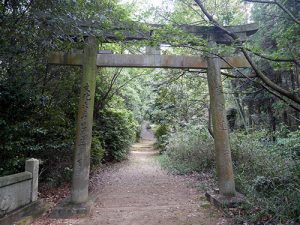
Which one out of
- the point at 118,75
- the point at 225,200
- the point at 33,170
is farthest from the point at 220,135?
the point at 118,75

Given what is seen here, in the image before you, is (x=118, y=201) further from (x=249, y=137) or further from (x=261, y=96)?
(x=261, y=96)

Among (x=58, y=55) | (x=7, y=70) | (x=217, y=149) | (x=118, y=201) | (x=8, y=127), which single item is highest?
(x=58, y=55)

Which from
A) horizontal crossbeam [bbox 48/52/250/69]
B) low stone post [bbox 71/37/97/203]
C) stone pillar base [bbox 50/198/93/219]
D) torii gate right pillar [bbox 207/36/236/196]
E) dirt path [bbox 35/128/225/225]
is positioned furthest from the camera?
horizontal crossbeam [bbox 48/52/250/69]

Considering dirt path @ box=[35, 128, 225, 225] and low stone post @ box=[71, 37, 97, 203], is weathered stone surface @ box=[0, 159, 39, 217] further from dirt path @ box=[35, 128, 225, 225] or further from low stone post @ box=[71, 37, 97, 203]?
low stone post @ box=[71, 37, 97, 203]

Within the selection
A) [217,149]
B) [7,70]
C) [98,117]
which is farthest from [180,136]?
[7,70]

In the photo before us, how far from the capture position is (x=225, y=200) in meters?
5.10

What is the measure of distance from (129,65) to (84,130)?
6.21 feet

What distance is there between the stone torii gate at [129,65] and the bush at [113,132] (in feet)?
18.5

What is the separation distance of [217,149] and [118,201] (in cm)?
282

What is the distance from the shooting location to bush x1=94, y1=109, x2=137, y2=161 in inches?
458

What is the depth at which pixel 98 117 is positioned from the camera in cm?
1133

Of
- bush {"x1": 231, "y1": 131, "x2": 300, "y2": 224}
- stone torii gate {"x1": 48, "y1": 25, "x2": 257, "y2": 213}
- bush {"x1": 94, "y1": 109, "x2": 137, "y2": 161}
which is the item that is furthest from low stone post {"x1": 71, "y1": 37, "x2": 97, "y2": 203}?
bush {"x1": 94, "y1": 109, "x2": 137, "y2": 161}

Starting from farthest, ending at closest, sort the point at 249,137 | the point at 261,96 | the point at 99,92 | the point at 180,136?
the point at 180,136, the point at 261,96, the point at 99,92, the point at 249,137

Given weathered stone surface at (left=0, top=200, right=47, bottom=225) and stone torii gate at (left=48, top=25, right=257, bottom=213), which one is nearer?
weathered stone surface at (left=0, top=200, right=47, bottom=225)
